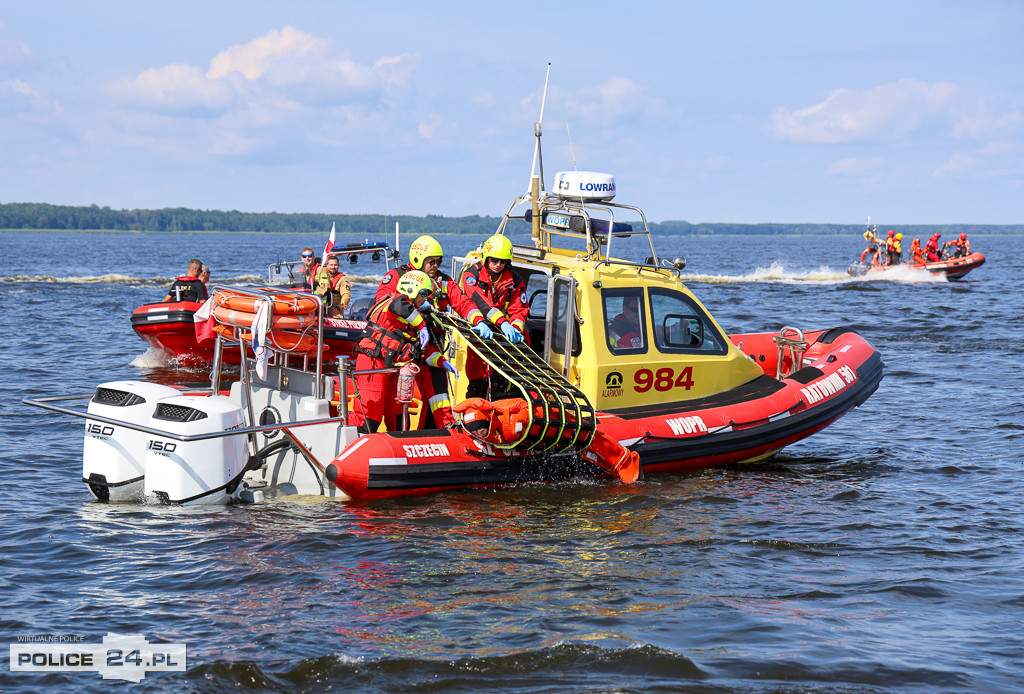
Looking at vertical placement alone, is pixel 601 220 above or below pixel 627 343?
above

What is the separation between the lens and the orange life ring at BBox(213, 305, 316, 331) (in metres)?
6.72

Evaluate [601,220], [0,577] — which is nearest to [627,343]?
[601,220]

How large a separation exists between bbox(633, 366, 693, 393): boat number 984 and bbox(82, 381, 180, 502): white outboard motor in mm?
3737

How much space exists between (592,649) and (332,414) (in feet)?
10.9

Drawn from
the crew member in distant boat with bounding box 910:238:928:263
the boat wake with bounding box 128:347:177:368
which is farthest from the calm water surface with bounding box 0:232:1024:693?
the crew member in distant boat with bounding box 910:238:928:263

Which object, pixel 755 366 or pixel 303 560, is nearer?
pixel 303 560

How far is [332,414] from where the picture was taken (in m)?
7.60

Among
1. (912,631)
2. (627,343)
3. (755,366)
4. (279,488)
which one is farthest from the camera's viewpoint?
(755,366)

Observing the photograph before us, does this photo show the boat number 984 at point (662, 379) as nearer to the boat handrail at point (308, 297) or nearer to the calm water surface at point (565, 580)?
the calm water surface at point (565, 580)

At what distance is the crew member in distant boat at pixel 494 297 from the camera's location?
7.62 m

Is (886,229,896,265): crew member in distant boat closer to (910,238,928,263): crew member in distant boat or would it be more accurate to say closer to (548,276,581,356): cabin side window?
(910,238,928,263): crew member in distant boat

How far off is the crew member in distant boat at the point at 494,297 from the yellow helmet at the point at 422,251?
458 mm

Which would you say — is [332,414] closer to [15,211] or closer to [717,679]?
[717,679]

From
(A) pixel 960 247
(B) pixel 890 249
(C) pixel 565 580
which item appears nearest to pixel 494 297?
(C) pixel 565 580
